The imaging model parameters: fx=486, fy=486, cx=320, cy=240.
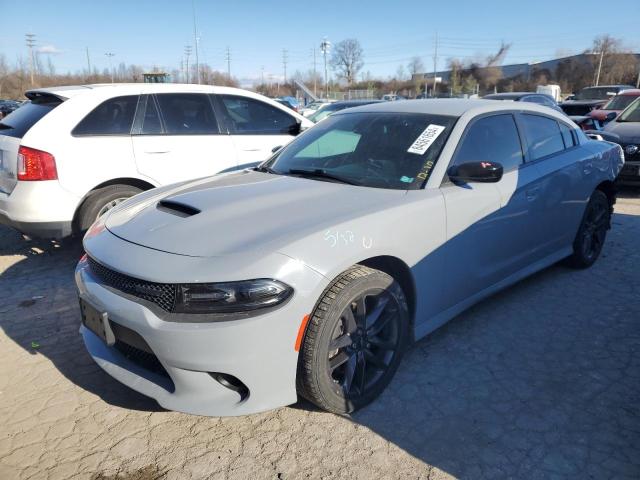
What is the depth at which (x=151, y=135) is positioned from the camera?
5031 mm

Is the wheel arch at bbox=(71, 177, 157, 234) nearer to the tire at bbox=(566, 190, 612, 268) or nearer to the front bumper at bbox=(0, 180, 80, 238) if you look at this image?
the front bumper at bbox=(0, 180, 80, 238)

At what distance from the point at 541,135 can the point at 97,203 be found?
401cm

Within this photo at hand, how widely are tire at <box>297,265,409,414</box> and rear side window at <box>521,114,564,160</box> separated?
6.42 feet

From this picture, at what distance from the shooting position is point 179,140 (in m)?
5.18

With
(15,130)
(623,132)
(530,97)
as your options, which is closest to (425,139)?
(15,130)

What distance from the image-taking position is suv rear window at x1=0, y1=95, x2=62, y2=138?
4.60 metres

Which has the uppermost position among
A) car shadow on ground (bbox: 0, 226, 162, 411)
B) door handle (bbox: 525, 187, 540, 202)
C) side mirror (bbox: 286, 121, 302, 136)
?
side mirror (bbox: 286, 121, 302, 136)

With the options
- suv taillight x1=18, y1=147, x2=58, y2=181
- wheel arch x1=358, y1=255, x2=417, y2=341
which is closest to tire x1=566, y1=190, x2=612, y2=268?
wheel arch x1=358, y1=255, x2=417, y2=341

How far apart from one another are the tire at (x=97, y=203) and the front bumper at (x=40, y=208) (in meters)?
0.09

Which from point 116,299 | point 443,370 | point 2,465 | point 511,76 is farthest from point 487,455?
point 511,76

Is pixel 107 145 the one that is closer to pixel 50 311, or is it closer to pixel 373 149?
pixel 50 311

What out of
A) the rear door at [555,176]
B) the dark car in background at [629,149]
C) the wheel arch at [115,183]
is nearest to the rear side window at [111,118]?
the wheel arch at [115,183]

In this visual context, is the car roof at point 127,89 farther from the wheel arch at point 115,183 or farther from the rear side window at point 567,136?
the rear side window at point 567,136

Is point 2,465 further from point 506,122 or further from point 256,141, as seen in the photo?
point 256,141
